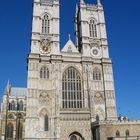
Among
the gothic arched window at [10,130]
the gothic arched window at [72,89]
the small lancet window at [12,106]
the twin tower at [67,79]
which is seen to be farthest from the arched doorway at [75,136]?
the small lancet window at [12,106]

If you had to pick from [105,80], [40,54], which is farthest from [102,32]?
[40,54]

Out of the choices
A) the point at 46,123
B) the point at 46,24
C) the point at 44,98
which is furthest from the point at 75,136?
the point at 46,24

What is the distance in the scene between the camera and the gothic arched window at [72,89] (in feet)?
140

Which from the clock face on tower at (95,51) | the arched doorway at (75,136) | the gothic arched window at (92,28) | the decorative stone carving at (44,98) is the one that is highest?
the gothic arched window at (92,28)

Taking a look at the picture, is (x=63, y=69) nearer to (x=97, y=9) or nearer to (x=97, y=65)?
(x=97, y=65)

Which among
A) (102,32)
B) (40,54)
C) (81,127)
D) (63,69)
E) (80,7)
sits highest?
(80,7)

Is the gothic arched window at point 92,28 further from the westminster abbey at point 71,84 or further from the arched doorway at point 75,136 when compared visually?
the arched doorway at point 75,136

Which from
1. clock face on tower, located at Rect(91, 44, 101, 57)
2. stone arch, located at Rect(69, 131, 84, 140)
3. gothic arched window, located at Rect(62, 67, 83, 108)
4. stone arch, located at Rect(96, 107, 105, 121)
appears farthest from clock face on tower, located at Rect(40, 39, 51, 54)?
stone arch, located at Rect(69, 131, 84, 140)

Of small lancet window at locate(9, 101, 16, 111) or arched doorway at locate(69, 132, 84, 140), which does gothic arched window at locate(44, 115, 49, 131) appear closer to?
arched doorway at locate(69, 132, 84, 140)

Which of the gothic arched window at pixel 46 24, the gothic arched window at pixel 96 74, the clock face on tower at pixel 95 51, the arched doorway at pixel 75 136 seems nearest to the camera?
the arched doorway at pixel 75 136

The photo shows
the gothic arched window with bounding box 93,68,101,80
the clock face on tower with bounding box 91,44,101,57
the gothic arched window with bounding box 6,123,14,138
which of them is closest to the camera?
the gothic arched window with bounding box 93,68,101,80

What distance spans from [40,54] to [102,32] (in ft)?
45.1

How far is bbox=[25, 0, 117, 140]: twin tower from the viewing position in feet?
131

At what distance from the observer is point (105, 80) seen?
147ft
